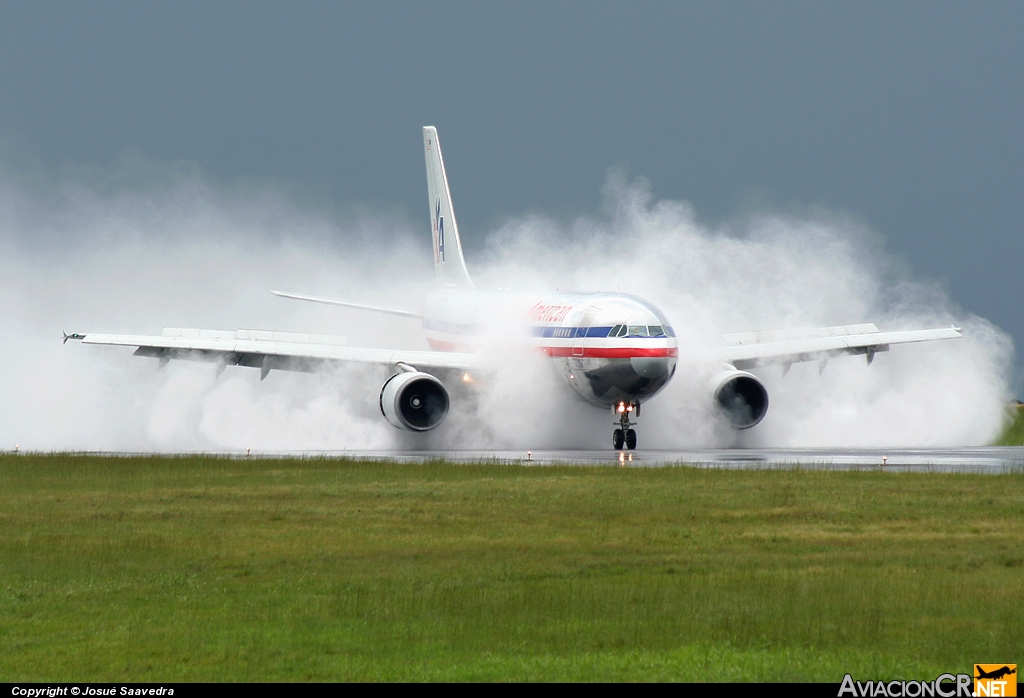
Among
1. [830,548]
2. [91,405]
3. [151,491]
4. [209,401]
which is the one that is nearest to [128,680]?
[830,548]

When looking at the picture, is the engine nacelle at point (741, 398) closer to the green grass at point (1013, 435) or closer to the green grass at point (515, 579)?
the green grass at point (1013, 435)

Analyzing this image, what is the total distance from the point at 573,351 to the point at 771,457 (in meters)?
7.67

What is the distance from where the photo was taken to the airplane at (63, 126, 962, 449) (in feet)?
132

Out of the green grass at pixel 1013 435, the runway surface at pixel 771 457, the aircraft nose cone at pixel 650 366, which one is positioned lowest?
the runway surface at pixel 771 457

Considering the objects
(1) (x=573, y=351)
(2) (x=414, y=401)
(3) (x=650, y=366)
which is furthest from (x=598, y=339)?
(2) (x=414, y=401)

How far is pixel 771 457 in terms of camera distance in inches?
1411

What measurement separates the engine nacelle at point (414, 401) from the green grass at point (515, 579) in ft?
42.3

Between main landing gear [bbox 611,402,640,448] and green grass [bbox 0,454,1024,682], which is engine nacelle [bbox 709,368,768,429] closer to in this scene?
main landing gear [bbox 611,402,640,448]

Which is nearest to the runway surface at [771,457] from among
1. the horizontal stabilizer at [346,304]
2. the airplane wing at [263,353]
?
the airplane wing at [263,353]

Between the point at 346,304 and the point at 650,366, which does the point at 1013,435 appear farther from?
the point at 346,304

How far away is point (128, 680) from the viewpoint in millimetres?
11594

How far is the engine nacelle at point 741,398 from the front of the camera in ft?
141

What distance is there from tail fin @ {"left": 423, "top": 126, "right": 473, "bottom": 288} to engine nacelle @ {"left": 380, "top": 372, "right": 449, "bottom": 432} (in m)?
15.9

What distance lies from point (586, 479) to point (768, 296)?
27.6 m
